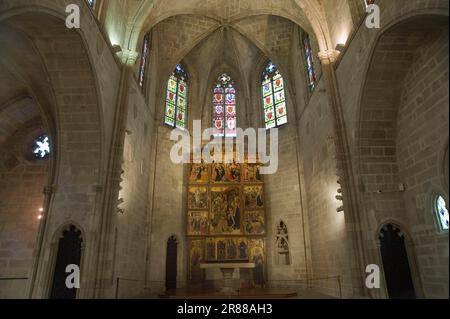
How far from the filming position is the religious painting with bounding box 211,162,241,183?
15531mm

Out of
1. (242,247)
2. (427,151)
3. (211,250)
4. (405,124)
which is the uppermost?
(405,124)

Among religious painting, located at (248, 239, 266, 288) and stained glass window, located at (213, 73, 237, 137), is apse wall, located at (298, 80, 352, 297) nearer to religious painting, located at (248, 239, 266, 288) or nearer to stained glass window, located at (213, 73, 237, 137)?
religious painting, located at (248, 239, 266, 288)

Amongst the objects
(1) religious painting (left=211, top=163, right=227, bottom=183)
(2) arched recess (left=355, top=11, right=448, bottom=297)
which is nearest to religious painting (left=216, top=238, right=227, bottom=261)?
(1) religious painting (left=211, top=163, right=227, bottom=183)

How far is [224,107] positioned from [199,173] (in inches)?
199

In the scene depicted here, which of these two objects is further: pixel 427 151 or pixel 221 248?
pixel 221 248

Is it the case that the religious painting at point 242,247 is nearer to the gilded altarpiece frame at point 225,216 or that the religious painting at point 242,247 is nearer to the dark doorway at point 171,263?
the gilded altarpiece frame at point 225,216

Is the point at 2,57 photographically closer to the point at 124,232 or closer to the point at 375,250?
the point at 124,232

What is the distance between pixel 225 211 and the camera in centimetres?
1506

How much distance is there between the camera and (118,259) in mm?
10883

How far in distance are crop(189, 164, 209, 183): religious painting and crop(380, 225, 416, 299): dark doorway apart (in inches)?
342

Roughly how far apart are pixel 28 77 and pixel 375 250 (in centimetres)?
1209

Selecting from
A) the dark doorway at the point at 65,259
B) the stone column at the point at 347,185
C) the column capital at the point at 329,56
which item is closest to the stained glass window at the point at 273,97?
the column capital at the point at 329,56

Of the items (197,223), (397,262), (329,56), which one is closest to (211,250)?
(197,223)

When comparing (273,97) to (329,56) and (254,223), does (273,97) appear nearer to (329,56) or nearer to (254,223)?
(329,56)
